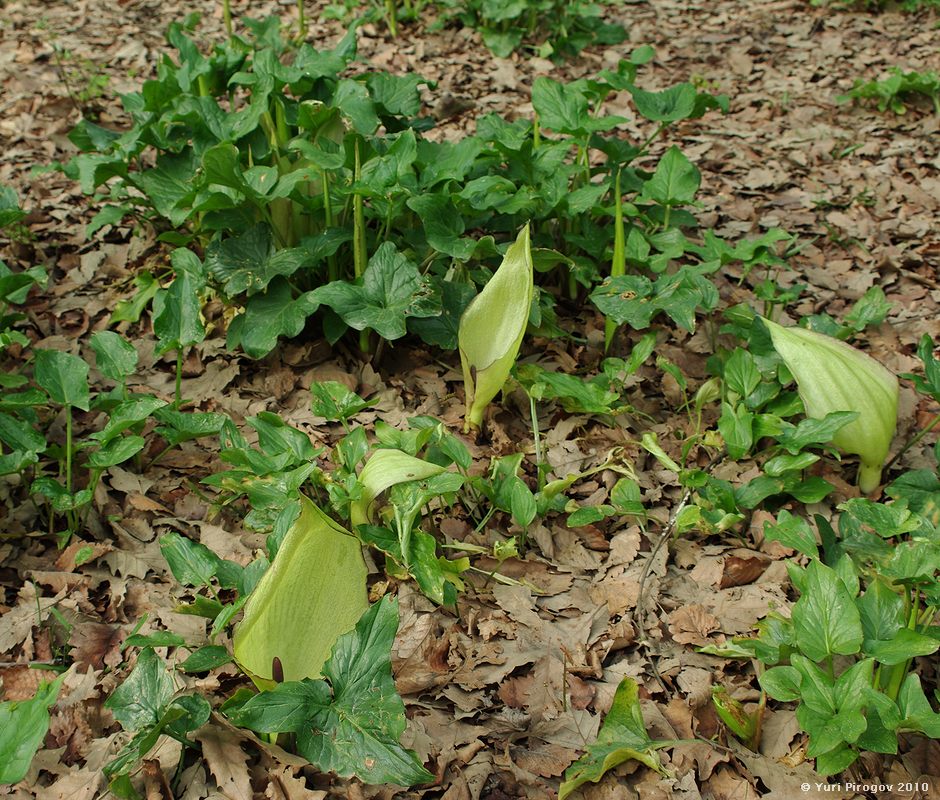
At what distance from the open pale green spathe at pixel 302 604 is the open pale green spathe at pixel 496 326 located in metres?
0.65

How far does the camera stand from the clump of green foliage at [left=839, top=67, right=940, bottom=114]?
10.8 ft

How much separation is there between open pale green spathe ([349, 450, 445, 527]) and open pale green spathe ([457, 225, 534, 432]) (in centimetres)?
36

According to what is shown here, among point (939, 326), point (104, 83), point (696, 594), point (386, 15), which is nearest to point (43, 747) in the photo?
point (696, 594)

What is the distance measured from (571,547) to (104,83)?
2.84m

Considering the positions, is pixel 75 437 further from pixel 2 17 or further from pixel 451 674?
pixel 2 17

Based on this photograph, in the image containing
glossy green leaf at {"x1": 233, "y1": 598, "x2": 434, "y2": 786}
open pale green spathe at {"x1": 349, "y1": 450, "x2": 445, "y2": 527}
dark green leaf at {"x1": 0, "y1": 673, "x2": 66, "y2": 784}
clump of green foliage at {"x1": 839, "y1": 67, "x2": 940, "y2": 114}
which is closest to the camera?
dark green leaf at {"x1": 0, "y1": 673, "x2": 66, "y2": 784}

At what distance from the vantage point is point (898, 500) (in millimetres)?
1631

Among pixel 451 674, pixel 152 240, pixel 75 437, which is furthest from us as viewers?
pixel 152 240

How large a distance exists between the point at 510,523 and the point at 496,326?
0.45 meters

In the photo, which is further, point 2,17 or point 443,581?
point 2,17

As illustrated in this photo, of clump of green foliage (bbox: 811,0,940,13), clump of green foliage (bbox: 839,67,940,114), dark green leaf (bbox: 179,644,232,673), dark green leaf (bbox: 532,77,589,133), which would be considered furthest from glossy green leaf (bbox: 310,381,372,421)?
clump of green foliage (bbox: 811,0,940,13)

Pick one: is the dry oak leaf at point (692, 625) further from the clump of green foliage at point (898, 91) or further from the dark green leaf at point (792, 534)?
the clump of green foliage at point (898, 91)

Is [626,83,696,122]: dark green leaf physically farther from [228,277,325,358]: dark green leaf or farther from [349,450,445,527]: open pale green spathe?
[349,450,445,527]: open pale green spathe

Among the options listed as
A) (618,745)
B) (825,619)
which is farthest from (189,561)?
(825,619)
